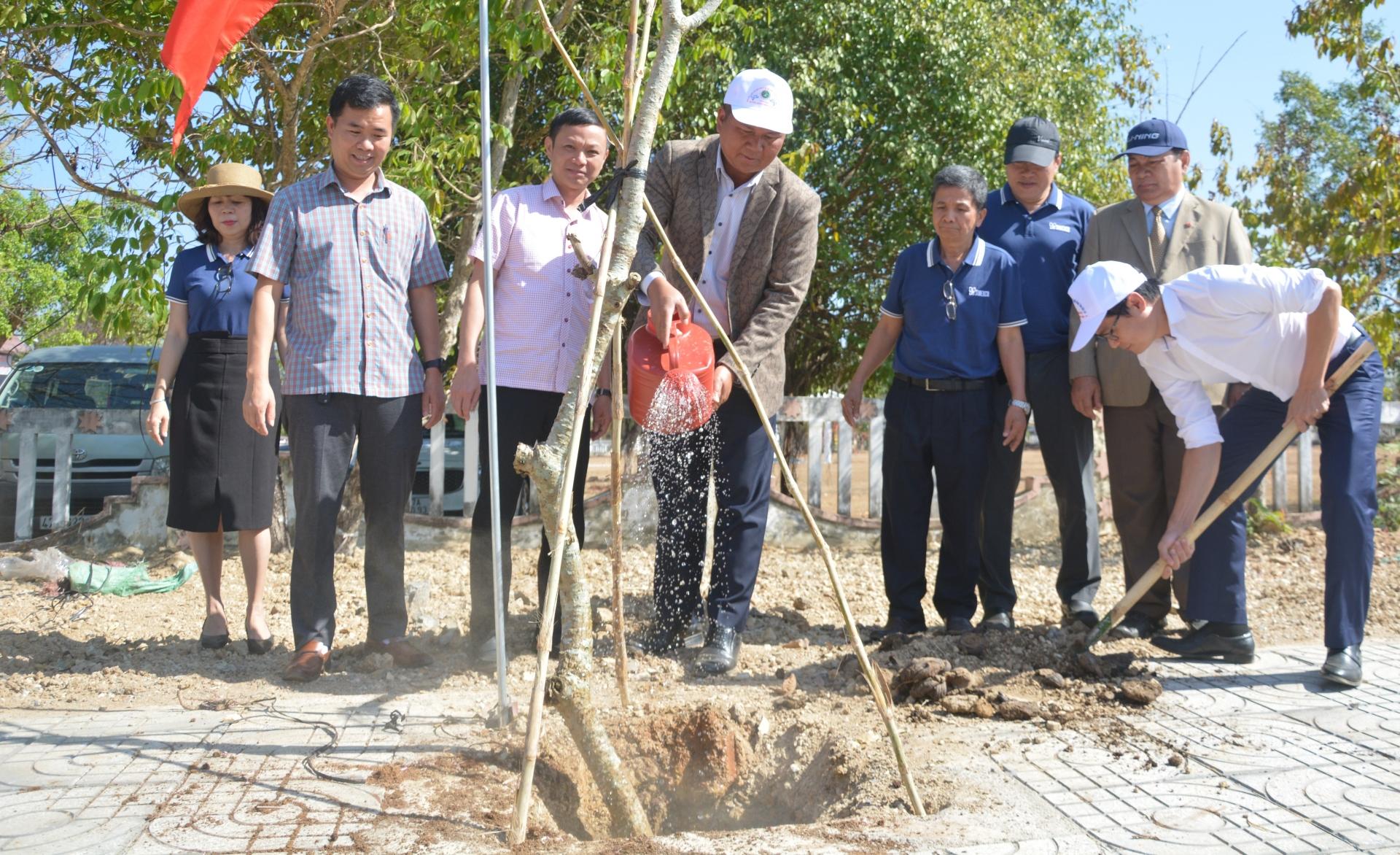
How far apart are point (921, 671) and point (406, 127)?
13.8 ft

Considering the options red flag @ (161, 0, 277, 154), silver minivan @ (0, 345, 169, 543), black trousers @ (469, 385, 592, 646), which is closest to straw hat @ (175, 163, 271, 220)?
red flag @ (161, 0, 277, 154)

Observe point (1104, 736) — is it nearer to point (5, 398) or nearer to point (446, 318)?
point (446, 318)

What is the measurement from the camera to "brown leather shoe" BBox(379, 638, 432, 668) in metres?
4.49

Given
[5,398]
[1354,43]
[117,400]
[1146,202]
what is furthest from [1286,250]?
[5,398]

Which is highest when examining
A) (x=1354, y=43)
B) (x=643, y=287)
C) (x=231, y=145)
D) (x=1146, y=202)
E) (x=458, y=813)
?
(x=1354, y=43)

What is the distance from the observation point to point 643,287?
413 centimetres

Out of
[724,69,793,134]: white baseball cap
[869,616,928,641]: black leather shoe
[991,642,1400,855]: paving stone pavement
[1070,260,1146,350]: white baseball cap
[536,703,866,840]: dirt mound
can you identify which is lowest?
[536,703,866,840]: dirt mound

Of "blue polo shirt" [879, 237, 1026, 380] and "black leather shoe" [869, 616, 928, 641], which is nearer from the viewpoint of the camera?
"blue polo shirt" [879, 237, 1026, 380]

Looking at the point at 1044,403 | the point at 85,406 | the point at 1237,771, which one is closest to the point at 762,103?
the point at 1044,403

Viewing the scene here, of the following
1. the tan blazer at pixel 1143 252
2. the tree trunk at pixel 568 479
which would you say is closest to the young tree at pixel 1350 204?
the tan blazer at pixel 1143 252

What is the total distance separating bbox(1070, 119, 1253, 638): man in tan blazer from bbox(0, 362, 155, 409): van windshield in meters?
6.77

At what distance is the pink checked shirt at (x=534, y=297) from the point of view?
4340 mm

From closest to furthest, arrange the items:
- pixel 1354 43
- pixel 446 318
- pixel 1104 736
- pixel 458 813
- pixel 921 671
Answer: pixel 458 813 → pixel 1104 736 → pixel 921 671 → pixel 446 318 → pixel 1354 43

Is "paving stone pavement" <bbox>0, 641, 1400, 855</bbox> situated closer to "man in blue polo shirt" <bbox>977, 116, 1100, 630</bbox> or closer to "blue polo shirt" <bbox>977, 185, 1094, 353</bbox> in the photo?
"man in blue polo shirt" <bbox>977, 116, 1100, 630</bbox>
